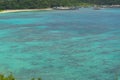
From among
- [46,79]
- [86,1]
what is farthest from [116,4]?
[46,79]

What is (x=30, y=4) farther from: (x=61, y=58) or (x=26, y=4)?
(x=61, y=58)

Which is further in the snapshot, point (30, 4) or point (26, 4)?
point (30, 4)

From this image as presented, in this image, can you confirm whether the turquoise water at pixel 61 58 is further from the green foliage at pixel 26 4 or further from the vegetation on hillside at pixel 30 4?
the vegetation on hillside at pixel 30 4

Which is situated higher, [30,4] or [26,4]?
[26,4]

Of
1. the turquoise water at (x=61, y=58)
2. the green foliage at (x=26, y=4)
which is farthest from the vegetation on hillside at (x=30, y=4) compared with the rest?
the turquoise water at (x=61, y=58)

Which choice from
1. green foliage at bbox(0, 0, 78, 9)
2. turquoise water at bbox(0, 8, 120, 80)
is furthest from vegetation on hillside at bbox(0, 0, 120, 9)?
turquoise water at bbox(0, 8, 120, 80)

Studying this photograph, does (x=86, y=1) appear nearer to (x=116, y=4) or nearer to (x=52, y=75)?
(x=116, y=4)

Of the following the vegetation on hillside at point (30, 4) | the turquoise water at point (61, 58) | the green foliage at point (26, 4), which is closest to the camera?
the turquoise water at point (61, 58)

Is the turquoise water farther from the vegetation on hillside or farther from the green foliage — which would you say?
the vegetation on hillside

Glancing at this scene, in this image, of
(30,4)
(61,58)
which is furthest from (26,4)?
(61,58)

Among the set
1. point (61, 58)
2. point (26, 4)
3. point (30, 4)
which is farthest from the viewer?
point (30, 4)

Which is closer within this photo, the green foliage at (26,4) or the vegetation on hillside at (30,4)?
the green foliage at (26,4)
